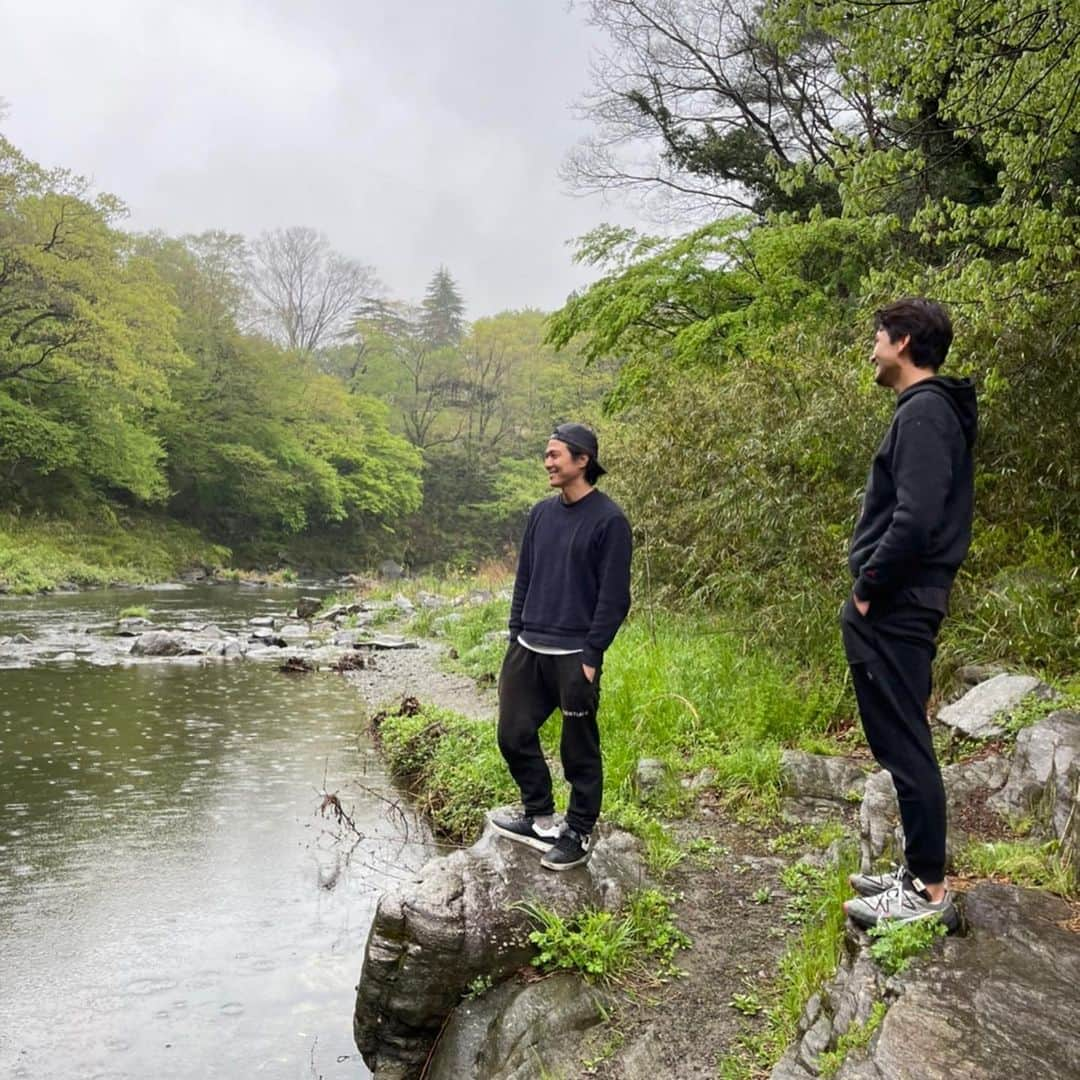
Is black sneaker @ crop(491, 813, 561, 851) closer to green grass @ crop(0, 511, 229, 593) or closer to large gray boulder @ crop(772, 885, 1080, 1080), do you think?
A: large gray boulder @ crop(772, 885, 1080, 1080)

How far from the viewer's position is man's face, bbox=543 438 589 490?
353cm

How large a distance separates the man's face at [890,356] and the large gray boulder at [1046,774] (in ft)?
5.79

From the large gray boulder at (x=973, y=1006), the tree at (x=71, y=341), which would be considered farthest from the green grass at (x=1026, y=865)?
the tree at (x=71, y=341)

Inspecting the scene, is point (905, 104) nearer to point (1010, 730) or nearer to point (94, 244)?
point (1010, 730)

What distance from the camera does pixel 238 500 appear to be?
3300cm

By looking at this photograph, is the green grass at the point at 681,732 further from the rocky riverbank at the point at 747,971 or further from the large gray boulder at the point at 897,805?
the large gray boulder at the point at 897,805

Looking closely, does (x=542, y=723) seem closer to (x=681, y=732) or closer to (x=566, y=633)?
(x=566, y=633)

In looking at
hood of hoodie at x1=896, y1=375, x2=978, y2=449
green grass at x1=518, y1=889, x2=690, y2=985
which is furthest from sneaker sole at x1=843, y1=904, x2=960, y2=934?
hood of hoodie at x1=896, y1=375, x2=978, y2=449

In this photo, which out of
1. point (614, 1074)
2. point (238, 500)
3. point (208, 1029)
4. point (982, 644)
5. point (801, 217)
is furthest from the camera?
point (238, 500)

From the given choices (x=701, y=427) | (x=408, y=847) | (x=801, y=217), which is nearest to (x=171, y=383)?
(x=801, y=217)

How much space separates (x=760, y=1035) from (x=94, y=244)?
2563 cm

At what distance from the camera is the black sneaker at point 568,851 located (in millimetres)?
3592

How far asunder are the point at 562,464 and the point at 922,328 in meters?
1.42

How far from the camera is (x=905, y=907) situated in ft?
8.66
